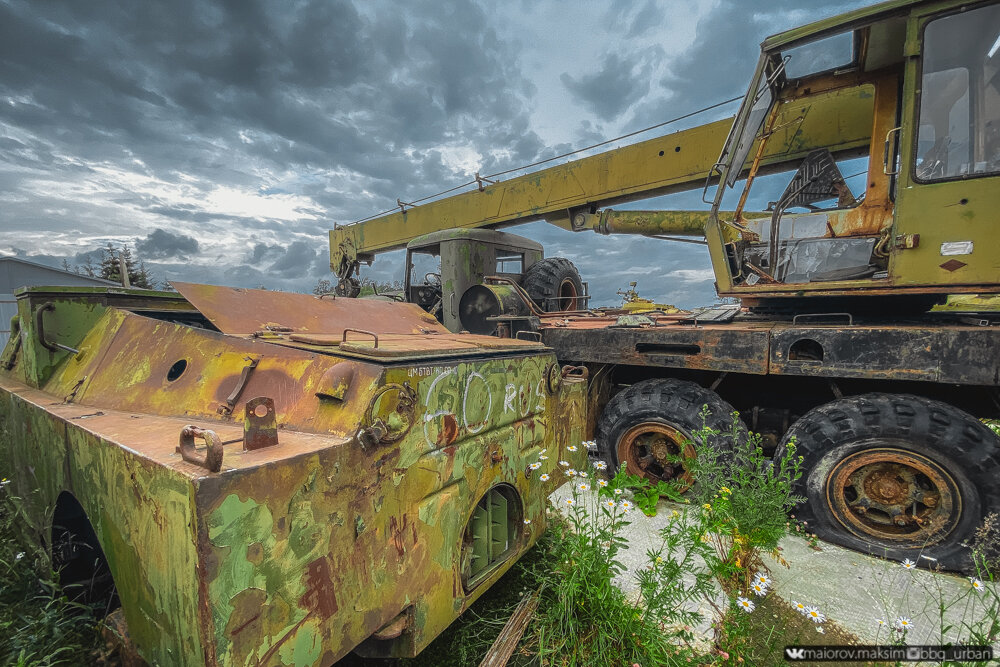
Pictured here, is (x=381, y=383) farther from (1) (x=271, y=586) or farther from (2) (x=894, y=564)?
(2) (x=894, y=564)

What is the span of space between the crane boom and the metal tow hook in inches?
171

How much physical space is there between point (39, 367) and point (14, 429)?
0.40 meters

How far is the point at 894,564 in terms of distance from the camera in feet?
8.34

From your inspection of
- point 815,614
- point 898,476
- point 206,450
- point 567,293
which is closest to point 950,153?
point 898,476

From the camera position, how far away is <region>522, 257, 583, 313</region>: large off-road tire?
5969 millimetres

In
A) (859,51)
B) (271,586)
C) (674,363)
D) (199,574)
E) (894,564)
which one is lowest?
(894,564)

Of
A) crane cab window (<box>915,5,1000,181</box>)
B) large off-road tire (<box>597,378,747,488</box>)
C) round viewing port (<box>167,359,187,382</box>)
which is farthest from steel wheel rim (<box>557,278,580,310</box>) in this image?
round viewing port (<box>167,359,187,382</box>)

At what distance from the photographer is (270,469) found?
3.69 ft

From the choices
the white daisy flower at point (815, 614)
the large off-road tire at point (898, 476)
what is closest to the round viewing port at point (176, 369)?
the white daisy flower at point (815, 614)

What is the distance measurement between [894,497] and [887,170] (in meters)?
1.98

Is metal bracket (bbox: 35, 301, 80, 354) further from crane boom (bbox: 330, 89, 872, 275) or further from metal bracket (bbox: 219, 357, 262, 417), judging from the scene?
crane boom (bbox: 330, 89, 872, 275)

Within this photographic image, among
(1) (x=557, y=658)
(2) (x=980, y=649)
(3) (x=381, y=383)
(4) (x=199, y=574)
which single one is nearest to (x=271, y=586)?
(4) (x=199, y=574)

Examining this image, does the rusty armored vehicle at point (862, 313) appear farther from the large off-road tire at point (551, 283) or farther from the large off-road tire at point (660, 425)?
the large off-road tire at point (551, 283)

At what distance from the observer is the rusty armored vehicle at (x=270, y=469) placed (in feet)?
3.67
